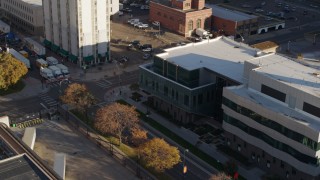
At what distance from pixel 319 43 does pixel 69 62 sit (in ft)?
221

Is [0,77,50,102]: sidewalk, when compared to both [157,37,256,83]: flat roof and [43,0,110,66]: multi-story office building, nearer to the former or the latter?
[43,0,110,66]: multi-story office building

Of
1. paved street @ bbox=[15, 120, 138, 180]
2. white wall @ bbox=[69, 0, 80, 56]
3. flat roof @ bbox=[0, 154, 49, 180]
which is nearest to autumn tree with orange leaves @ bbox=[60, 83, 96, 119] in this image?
paved street @ bbox=[15, 120, 138, 180]

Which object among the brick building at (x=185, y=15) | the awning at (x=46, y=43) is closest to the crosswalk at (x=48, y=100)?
the awning at (x=46, y=43)

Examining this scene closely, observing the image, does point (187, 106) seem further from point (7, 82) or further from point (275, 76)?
point (7, 82)

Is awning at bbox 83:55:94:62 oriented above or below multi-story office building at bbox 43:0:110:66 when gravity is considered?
below

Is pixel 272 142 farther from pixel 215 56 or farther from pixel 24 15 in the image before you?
pixel 24 15

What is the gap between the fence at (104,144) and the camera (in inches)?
2744

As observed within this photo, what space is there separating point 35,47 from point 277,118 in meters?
65.9

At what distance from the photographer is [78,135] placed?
262 feet

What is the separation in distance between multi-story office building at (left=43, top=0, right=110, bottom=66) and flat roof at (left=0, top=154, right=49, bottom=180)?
179 ft

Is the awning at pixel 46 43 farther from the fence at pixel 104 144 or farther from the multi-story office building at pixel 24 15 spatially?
the fence at pixel 104 144

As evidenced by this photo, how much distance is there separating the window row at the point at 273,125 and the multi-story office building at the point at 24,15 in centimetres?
6719

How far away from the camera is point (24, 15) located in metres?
129

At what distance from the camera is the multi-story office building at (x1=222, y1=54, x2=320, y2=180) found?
65875mm
